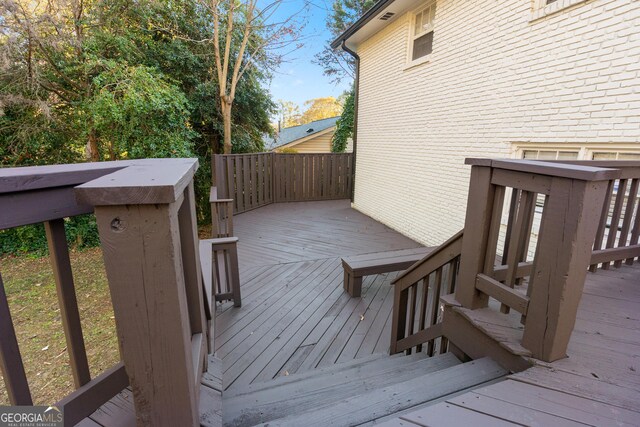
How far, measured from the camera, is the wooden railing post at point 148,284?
0.62 m

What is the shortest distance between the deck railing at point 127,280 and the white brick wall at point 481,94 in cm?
357

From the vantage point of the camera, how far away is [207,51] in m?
8.26

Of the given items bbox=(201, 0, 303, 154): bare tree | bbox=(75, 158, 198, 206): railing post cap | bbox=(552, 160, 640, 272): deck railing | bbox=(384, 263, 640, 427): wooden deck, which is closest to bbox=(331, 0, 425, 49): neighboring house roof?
bbox=(201, 0, 303, 154): bare tree

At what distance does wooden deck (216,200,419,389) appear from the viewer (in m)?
2.44

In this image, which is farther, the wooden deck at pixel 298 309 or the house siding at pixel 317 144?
the house siding at pixel 317 144

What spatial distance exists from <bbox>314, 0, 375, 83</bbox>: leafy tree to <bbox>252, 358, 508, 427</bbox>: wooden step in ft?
45.3

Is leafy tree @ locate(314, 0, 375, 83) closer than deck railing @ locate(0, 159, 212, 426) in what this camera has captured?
No

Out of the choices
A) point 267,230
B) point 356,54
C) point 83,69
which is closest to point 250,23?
point 356,54

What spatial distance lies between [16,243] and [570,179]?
10483mm

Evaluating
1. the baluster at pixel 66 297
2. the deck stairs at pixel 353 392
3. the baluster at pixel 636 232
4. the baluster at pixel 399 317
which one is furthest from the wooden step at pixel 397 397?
the baluster at pixel 636 232

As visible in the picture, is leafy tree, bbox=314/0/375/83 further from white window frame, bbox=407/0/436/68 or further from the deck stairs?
the deck stairs

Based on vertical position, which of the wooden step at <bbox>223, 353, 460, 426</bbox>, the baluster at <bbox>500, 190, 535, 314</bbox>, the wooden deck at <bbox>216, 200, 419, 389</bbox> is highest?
the baluster at <bbox>500, 190, 535, 314</bbox>

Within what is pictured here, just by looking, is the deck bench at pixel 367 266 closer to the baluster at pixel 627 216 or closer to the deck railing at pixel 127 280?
the baluster at pixel 627 216

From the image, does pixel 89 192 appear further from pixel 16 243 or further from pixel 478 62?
pixel 16 243
